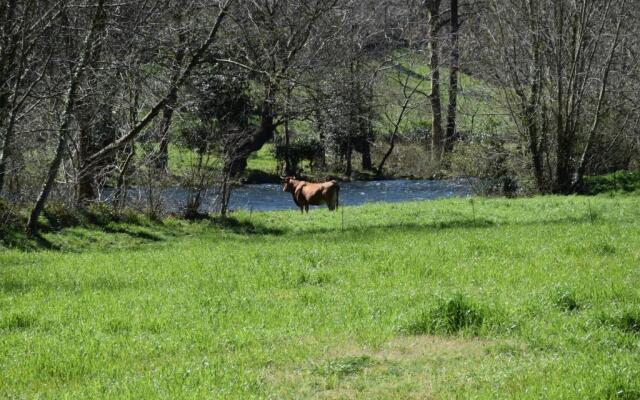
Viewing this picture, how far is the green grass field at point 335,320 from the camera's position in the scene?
22.0 ft

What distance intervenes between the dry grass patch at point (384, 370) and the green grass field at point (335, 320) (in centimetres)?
2

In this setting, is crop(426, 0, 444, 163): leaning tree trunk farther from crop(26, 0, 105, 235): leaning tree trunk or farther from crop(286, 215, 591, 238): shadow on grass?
crop(26, 0, 105, 235): leaning tree trunk

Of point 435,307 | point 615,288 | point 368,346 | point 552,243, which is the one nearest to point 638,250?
point 552,243

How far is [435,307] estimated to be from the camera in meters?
8.74

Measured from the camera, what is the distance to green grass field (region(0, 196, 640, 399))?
6695mm

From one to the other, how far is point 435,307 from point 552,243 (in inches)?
269

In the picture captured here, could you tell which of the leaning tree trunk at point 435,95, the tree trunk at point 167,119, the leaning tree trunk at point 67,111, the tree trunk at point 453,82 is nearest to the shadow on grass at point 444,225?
the tree trunk at point 167,119

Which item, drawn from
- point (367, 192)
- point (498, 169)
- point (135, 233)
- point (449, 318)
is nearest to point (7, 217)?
point (135, 233)

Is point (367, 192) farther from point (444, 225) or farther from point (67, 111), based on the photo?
point (67, 111)

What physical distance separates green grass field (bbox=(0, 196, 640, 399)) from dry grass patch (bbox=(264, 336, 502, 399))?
0.07 feet

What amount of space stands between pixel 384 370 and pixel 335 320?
1963mm

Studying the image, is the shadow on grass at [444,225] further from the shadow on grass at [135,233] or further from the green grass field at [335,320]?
the shadow on grass at [135,233]

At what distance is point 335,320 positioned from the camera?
900 cm

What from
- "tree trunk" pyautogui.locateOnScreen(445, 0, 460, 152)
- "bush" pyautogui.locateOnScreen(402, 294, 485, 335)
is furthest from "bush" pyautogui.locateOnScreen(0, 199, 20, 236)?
"tree trunk" pyautogui.locateOnScreen(445, 0, 460, 152)
